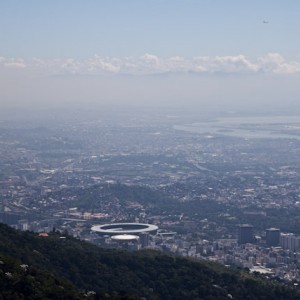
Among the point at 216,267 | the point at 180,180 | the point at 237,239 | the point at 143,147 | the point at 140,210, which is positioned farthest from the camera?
the point at 143,147

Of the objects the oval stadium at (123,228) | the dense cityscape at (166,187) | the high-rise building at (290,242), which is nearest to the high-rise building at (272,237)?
the dense cityscape at (166,187)

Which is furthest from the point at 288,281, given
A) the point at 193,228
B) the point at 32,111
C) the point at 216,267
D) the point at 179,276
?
the point at 32,111

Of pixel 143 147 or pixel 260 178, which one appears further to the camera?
pixel 143 147

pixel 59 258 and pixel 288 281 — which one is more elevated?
pixel 59 258

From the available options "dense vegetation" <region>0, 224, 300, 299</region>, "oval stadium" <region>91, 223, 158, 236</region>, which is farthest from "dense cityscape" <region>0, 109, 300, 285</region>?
"dense vegetation" <region>0, 224, 300, 299</region>

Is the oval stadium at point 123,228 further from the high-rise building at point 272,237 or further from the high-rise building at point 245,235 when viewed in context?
the high-rise building at point 272,237

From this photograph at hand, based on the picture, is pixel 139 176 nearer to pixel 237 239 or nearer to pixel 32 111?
pixel 237 239
